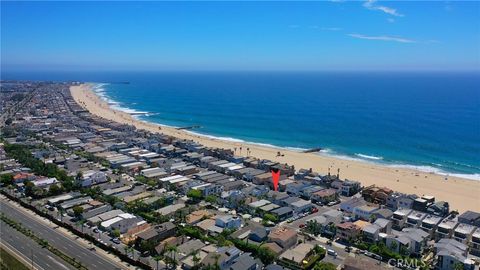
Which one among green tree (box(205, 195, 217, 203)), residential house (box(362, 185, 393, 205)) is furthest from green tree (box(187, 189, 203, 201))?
residential house (box(362, 185, 393, 205))

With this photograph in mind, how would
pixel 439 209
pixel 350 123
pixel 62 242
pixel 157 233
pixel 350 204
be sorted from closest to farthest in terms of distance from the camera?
1. pixel 62 242
2. pixel 157 233
3. pixel 439 209
4. pixel 350 204
5. pixel 350 123

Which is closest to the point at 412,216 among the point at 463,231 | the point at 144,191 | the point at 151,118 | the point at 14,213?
the point at 463,231

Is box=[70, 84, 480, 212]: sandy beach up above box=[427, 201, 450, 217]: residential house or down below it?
below

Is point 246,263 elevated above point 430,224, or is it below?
above

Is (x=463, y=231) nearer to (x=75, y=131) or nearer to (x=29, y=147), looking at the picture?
(x=29, y=147)

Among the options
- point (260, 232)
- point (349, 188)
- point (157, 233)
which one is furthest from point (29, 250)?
point (349, 188)

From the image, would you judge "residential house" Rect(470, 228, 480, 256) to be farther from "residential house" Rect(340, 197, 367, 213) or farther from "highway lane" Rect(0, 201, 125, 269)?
"highway lane" Rect(0, 201, 125, 269)

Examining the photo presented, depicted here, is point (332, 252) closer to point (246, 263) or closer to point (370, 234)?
point (370, 234)
